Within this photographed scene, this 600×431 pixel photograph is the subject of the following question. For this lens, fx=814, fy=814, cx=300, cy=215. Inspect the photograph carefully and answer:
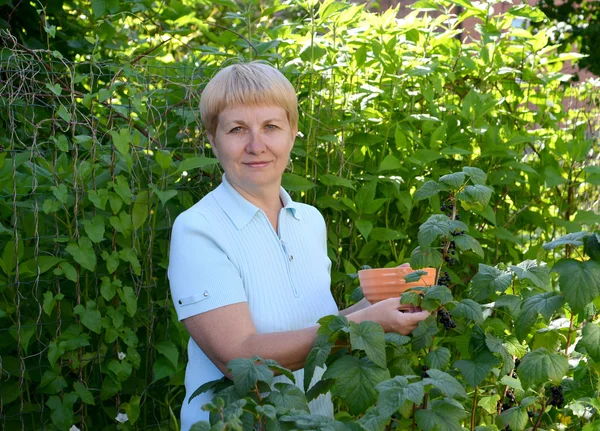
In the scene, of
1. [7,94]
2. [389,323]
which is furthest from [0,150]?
[389,323]

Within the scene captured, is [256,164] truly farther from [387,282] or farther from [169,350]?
[169,350]

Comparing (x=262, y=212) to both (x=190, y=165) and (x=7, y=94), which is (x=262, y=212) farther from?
(x=7, y=94)

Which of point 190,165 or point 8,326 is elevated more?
point 190,165

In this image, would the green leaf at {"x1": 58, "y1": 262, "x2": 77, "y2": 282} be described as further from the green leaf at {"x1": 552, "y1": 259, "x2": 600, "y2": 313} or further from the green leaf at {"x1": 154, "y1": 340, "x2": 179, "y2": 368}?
the green leaf at {"x1": 552, "y1": 259, "x2": 600, "y2": 313}

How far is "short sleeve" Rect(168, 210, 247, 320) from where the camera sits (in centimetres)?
182

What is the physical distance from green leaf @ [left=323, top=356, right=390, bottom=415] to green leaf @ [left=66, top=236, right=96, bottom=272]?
1.28 metres

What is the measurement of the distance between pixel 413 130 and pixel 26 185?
1.49 metres

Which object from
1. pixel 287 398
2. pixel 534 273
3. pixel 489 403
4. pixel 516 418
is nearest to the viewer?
pixel 287 398

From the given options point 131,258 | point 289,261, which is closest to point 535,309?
point 289,261

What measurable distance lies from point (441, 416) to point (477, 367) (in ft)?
0.77

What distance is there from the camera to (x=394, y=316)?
1.67 meters

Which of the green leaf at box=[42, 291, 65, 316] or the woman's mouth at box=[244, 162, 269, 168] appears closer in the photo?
the woman's mouth at box=[244, 162, 269, 168]

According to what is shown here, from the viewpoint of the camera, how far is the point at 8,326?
2816 mm

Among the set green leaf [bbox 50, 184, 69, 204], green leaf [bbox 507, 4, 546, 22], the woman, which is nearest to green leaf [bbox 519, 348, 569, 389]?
the woman
